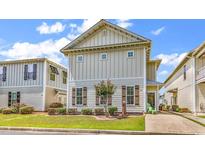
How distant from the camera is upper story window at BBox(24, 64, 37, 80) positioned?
2358 cm

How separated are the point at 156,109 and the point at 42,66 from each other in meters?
10.8

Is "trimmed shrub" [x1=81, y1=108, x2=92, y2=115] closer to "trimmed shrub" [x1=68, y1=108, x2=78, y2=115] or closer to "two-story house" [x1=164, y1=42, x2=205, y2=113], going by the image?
"trimmed shrub" [x1=68, y1=108, x2=78, y2=115]

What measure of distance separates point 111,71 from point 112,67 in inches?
12.0

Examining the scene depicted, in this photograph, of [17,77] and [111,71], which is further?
[17,77]

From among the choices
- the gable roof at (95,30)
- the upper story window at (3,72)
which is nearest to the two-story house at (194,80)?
the gable roof at (95,30)

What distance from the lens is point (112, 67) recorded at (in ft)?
63.2

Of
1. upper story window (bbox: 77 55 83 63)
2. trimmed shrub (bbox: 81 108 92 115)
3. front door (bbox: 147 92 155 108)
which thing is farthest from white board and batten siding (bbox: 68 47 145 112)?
front door (bbox: 147 92 155 108)

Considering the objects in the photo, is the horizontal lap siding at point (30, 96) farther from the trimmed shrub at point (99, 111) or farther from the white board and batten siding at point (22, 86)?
the trimmed shrub at point (99, 111)

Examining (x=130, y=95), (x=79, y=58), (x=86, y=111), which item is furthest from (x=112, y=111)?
(x=79, y=58)

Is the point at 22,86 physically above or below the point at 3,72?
below

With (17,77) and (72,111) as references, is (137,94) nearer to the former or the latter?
(72,111)

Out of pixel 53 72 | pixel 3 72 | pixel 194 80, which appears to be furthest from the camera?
pixel 53 72

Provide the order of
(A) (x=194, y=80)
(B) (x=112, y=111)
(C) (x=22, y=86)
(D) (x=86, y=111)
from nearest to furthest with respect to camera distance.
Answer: (B) (x=112, y=111) → (D) (x=86, y=111) → (A) (x=194, y=80) → (C) (x=22, y=86)

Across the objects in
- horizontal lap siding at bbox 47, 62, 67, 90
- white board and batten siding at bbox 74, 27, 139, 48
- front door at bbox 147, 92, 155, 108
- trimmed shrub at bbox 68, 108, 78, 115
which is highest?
white board and batten siding at bbox 74, 27, 139, 48
